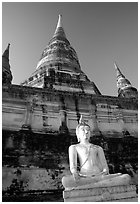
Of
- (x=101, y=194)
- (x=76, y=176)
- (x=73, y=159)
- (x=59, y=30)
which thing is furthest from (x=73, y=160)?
(x=59, y=30)

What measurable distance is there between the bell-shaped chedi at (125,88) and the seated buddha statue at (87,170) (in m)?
9.83

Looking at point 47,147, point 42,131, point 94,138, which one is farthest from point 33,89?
point 94,138

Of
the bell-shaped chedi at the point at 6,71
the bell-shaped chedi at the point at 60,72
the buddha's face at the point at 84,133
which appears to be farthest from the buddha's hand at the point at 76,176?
the bell-shaped chedi at the point at 60,72

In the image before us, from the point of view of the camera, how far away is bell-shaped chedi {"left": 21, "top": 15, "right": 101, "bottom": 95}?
43.9ft

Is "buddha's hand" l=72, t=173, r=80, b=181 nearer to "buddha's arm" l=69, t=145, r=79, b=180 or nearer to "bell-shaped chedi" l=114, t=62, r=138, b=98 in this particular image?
"buddha's arm" l=69, t=145, r=79, b=180

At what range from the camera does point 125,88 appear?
577 inches

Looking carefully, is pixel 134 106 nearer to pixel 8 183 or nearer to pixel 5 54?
pixel 8 183

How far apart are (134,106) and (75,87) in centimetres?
440

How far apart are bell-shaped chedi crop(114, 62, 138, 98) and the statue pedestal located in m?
10.8

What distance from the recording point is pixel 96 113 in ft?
34.4

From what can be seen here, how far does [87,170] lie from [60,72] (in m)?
11.2

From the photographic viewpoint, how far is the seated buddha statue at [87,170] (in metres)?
Answer: 3.76

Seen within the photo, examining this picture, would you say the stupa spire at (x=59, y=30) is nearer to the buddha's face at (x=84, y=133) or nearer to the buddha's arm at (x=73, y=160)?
the buddha's face at (x=84, y=133)

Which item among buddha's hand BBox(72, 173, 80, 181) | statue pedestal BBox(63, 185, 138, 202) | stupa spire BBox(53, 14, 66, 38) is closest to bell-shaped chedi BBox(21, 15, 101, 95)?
stupa spire BBox(53, 14, 66, 38)
